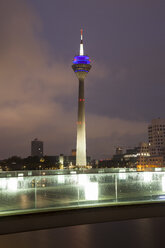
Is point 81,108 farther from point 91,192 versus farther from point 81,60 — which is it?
point 91,192

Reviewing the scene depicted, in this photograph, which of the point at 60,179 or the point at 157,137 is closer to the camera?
the point at 60,179

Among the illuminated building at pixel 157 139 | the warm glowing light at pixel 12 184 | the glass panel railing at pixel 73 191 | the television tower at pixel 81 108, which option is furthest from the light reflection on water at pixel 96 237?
the illuminated building at pixel 157 139

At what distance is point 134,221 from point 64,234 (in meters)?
3.04

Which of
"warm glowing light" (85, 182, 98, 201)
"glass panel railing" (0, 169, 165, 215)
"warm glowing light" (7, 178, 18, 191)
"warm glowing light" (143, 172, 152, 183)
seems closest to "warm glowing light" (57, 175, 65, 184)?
"glass panel railing" (0, 169, 165, 215)

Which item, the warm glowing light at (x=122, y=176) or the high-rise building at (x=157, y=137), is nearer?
the warm glowing light at (x=122, y=176)

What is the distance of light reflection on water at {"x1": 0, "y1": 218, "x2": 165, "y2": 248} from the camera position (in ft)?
26.9

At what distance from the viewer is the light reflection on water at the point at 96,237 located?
26.9 feet

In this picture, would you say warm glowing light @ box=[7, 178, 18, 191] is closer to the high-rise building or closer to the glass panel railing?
the glass panel railing

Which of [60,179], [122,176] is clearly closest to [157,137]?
[122,176]

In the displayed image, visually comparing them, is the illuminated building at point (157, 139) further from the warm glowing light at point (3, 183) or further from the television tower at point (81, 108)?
the warm glowing light at point (3, 183)

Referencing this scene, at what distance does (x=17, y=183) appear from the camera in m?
16.7

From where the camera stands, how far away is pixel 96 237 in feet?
29.3

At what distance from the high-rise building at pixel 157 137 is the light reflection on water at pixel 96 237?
6619 inches

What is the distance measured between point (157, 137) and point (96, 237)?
590 ft
